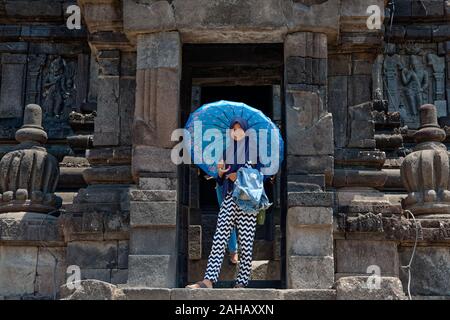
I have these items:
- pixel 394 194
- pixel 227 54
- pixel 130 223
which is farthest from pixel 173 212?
pixel 394 194

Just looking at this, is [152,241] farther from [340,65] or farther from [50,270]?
[340,65]

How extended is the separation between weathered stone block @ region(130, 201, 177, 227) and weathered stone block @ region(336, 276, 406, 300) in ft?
7.37

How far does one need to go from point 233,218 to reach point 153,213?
898 millimetres

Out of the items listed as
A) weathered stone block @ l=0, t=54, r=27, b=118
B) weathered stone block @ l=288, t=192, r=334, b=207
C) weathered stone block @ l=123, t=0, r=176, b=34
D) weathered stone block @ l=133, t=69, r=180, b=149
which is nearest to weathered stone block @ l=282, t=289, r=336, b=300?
weathered stone block @ l=288, t=192, r=334, b=207

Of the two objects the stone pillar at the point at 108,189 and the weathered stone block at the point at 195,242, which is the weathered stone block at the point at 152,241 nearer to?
the stone pillar at the point at 108,189

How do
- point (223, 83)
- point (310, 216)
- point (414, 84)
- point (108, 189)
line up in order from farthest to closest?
point (414, 84)
point (223, 83)
point (108, 189)
point (310, 216)

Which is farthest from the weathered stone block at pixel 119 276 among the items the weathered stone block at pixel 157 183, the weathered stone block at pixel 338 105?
the weathered stone block at pixel 338 105

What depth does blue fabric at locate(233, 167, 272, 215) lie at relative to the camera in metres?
9.59

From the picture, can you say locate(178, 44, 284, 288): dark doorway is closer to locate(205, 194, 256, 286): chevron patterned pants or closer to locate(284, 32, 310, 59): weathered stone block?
locate(205, 194, 256, 286): chevron patterned pants

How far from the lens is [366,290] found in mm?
8453

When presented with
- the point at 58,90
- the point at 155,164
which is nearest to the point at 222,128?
the point at 155,164

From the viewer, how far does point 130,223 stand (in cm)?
993

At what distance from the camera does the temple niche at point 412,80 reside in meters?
14.1
